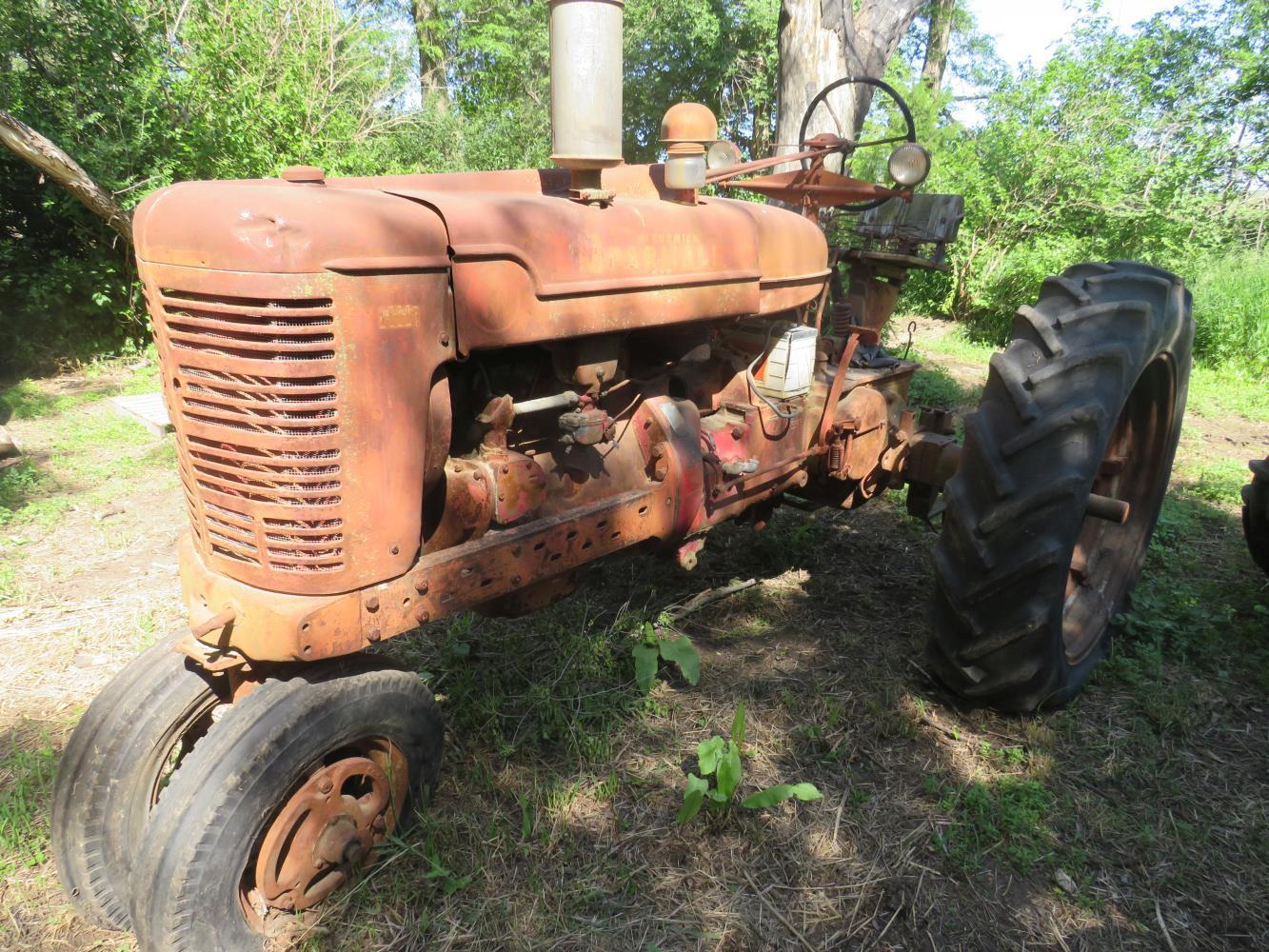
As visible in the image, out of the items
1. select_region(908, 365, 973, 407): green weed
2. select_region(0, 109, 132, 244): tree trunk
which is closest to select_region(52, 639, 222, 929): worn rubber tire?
select_region(908, 365, 973, 407): green weed

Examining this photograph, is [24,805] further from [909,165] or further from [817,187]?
[909,165]

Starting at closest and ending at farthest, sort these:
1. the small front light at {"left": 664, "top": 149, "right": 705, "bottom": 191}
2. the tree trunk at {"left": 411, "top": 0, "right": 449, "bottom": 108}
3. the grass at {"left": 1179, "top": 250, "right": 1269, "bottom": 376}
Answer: the small front light at {"left": 664, "top": 149, "right": 705, "bottom": 191} → the grass at {"left": 1179, "top": 250, "right": 1269, "bottom": 376} → the tree trunk at {"left": 411, "top": 0, "right": 449, "bottom": 108}

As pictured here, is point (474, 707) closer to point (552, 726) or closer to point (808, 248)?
point (552, 726)

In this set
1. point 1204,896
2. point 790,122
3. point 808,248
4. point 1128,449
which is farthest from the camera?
point 790,122

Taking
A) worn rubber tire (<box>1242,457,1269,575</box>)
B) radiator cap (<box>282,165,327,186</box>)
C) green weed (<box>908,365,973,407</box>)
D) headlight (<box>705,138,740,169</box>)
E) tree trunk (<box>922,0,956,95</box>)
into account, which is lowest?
green weed (<box>908,365,973,407</box>)

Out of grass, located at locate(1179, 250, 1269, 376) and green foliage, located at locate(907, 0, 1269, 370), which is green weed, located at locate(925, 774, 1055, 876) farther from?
green foliage, located at locate(907, 0, 1269, 370)

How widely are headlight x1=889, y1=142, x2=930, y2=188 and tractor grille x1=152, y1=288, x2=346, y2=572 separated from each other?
90.6 inches

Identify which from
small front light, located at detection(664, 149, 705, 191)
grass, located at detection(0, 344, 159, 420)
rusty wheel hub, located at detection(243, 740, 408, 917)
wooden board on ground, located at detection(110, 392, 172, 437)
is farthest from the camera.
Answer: grass, located at detection(0, 344, 159, 420)

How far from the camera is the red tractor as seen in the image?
150 cm

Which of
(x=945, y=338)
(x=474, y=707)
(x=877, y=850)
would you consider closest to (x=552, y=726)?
(x=474, y=707)

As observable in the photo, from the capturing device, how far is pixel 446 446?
5.75ft

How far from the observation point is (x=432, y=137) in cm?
1105

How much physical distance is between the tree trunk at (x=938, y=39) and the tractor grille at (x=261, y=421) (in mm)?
16518

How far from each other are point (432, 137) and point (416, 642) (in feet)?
32.3
